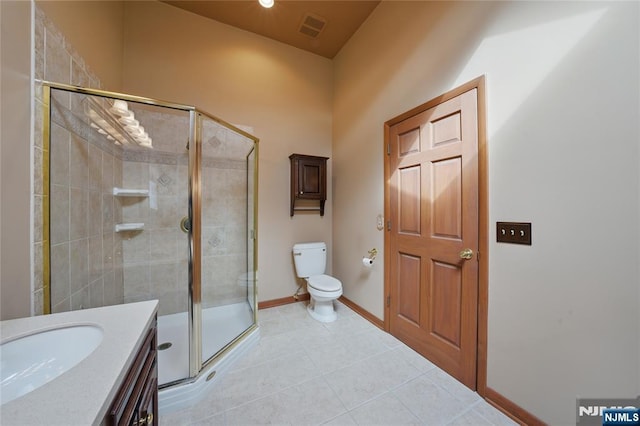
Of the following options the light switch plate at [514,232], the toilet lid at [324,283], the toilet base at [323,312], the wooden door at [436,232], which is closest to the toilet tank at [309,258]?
the toilet lid at [324,283]

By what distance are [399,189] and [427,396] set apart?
4.77ft

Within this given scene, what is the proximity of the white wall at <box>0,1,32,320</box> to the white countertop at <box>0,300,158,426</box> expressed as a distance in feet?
0.99

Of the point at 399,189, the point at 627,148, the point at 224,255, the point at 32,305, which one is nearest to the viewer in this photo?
the point at 627,148

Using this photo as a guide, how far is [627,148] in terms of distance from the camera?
94cm

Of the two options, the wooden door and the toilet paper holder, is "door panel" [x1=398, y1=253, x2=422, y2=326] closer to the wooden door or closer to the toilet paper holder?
the wooden door

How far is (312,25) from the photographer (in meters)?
2.45

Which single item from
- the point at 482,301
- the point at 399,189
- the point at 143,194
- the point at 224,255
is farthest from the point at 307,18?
the point at 482,301

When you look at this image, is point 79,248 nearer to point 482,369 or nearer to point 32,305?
point 32,305

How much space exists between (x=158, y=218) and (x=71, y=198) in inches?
30.2

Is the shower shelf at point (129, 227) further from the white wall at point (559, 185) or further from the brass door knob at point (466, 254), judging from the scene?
the white wall at point (559, 185)

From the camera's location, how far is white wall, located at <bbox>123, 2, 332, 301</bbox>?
218 cm

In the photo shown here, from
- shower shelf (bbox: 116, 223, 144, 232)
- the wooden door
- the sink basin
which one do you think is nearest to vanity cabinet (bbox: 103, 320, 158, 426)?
the sink basin

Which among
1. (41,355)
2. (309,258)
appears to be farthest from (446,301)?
(41,355)

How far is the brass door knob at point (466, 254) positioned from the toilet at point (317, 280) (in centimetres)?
118
